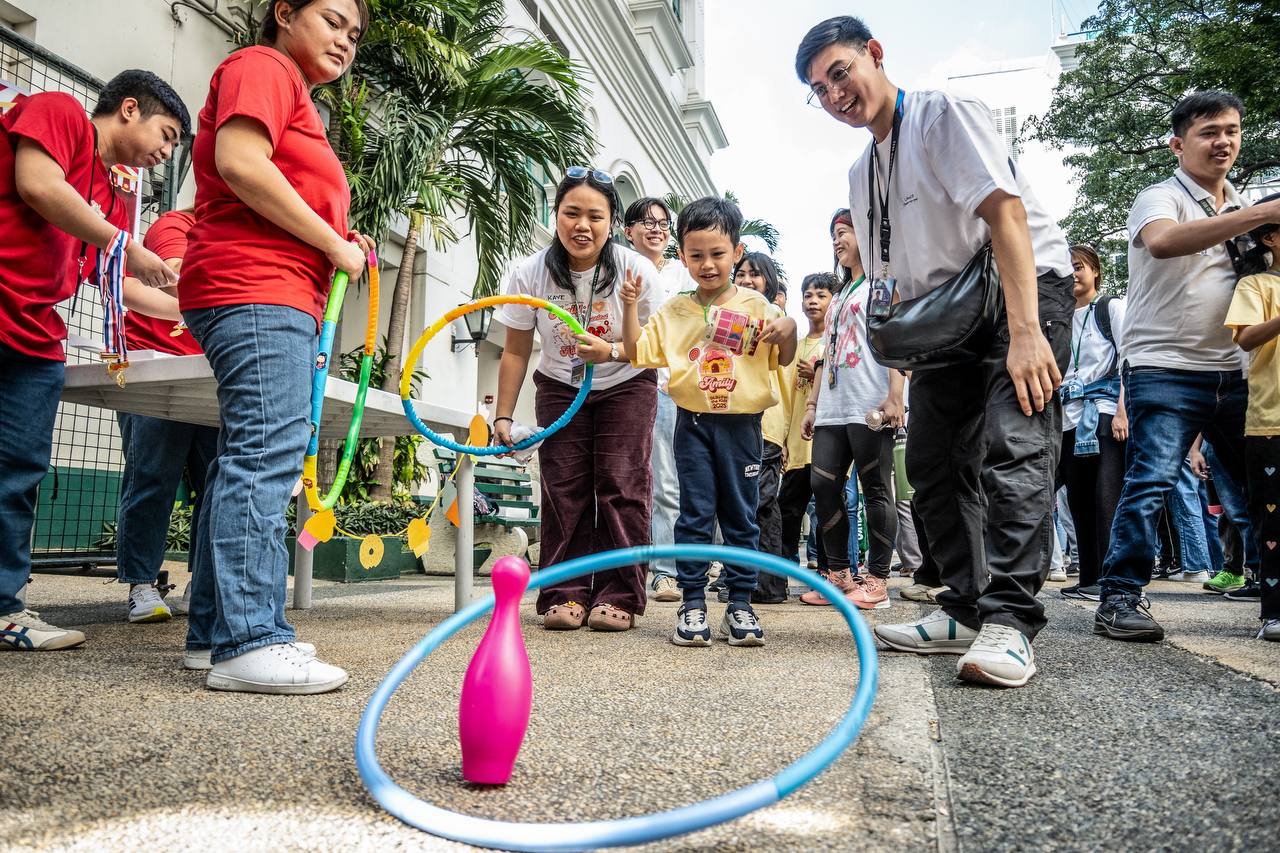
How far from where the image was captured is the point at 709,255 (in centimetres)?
336

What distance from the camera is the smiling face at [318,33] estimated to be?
229cm

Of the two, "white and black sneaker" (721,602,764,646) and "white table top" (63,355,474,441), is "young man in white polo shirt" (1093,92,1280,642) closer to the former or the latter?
"white and black sneaker" (721,602,764,646)

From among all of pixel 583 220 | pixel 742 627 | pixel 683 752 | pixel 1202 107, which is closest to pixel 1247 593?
Answer: pixel 1202 107

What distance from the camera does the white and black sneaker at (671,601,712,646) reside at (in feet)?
9.55

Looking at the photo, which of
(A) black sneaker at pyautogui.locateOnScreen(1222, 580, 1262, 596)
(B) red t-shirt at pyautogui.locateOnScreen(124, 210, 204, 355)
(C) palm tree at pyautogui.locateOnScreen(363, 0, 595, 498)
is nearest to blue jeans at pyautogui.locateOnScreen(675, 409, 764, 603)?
(B) red t-shirt at pyautogui.locateOnScreen(124, 210, 204, 355)

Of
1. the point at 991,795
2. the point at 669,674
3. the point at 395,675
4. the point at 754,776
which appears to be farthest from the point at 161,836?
the point at 669,674

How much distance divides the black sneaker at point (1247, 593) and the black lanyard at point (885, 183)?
12.3 feet

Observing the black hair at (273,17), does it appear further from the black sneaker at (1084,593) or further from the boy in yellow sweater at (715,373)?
the black sneaker at (1084,593)

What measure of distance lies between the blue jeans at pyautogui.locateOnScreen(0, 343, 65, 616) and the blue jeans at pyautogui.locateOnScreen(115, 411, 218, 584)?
58 cm

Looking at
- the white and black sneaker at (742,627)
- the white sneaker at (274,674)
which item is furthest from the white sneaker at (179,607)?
the white and black sneaker at (742,627)

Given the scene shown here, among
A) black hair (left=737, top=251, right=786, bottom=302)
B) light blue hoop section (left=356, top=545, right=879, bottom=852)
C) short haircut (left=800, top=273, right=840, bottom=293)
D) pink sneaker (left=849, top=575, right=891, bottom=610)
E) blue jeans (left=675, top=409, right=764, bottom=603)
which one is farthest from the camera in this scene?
short haircut (left=800, top=273, right=840, bottom=293)

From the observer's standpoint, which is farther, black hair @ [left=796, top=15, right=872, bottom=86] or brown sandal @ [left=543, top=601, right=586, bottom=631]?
brown sandal @ [left=543, top=601, right=586, bottom=631]

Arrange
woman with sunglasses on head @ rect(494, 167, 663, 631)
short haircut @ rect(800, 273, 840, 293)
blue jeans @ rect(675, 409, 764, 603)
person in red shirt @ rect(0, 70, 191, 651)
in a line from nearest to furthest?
person in red shirt @ rect(0, 70, 191, 651), blue jeans @ rect(675, 409, 764, 603), woman with sunglasses on head @ rect(494, 167, 663, 631), short haircut @ rect(800, 273, 840, 293)

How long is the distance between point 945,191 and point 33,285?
2.69m
